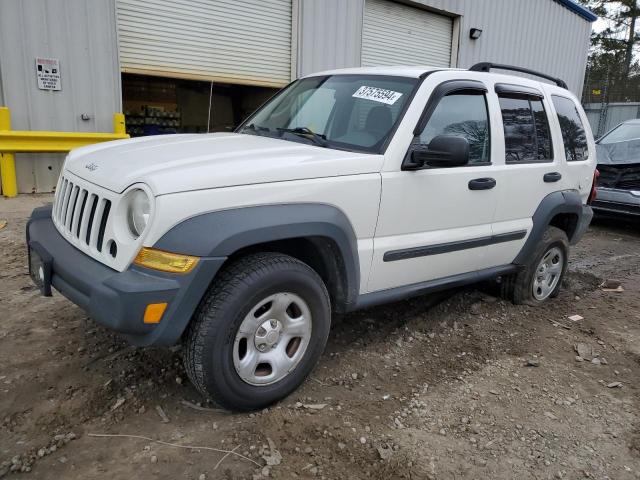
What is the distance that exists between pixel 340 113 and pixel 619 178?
241 inches

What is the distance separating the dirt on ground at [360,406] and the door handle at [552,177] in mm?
1130

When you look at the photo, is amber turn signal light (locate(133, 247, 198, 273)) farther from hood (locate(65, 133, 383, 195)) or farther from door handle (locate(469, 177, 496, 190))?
door handle (locate(469, 177, 496, 190))

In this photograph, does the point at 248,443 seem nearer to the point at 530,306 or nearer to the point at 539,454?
the point at 539,454

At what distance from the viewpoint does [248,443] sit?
8.16ft

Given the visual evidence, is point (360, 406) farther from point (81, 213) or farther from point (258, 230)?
point (81, 213)

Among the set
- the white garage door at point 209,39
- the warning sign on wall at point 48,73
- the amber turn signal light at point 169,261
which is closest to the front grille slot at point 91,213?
the amber turn signal light at point 169,261

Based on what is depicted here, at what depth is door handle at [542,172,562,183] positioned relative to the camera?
411cm

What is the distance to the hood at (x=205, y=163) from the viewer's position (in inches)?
95.3

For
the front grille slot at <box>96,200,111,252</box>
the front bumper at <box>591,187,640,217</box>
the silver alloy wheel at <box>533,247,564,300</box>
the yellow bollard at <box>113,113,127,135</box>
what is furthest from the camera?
the yellow bollard at <box>113,113,127,135</box>

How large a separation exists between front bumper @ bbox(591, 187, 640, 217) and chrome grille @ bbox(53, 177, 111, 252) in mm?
7470

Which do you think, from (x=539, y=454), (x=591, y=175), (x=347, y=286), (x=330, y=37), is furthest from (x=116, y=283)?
(x=330, y=37)

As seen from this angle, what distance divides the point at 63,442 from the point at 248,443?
0.85 meters

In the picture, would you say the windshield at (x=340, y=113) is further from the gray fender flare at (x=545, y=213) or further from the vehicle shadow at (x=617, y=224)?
the vehicle shadow at (x=617, y=224)

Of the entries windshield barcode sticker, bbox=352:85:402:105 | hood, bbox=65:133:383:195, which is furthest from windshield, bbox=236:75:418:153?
hood, bbox=65:133:383:195
